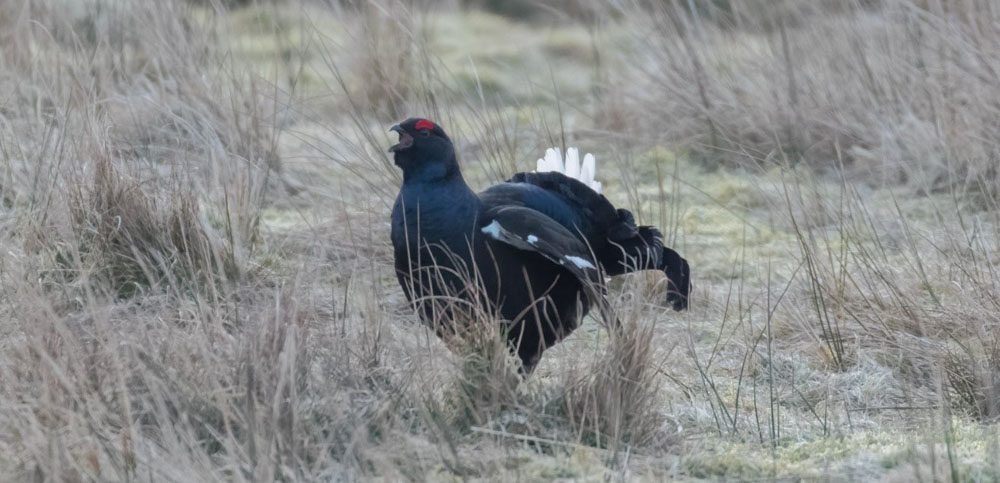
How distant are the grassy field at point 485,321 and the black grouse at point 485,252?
106mm

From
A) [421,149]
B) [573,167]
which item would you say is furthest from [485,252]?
[573,167]

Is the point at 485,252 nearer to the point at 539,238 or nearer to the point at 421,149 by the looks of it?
the point at 539,238

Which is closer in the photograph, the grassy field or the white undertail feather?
the grassy field

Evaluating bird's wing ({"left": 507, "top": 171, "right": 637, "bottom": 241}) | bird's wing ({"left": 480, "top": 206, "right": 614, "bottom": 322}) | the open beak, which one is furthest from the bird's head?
bird's wing ({"left": 507, "top": 171, "right": 637, "bottom": 241})

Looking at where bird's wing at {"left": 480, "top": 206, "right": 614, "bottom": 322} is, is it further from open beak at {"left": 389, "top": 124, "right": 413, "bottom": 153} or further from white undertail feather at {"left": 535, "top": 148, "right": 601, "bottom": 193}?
white undertail feather at {"left": 535, "top": 148, "right": 601, "bottom": 193}

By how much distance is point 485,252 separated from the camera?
3.45 metres

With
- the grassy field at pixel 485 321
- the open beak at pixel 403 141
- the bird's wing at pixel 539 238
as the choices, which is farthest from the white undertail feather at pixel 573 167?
the open beak at pixel 403 141

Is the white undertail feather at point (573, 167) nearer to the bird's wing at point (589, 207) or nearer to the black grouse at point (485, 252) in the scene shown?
the bird's wing at point (589, 207)

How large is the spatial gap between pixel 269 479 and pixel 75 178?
1.66 meters

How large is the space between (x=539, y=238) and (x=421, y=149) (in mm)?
350

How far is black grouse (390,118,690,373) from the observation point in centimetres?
334

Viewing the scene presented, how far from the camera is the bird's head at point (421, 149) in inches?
138

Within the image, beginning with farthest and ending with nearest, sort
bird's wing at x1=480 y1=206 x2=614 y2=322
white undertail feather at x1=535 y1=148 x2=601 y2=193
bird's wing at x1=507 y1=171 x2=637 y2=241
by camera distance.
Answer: white undertail feather at x1=535 y1=148 x2=601 y2=193
bird's wing at x1=507 y1=171 x2=637 y2=241
bird's wing at x1=480 y1=206 x2=614 y2=322

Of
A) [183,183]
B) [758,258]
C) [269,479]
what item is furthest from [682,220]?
[269,479]
